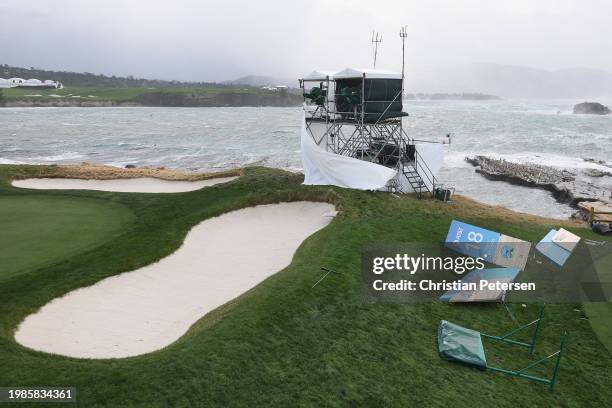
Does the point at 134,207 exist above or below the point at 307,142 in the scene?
below

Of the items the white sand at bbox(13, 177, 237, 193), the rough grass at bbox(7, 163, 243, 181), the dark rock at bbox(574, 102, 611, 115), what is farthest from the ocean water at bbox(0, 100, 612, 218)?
the dark rock at bbox(574, 102, 611, 115)

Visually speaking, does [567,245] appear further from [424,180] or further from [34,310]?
[34,310]

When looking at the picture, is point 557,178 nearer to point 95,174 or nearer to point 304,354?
point 95,174

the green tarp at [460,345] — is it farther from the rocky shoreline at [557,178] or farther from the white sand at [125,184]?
the rocky shoreline at [557,178]

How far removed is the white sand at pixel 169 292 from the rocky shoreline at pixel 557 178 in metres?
27.9

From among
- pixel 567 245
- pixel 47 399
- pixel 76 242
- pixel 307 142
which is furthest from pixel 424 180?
pixel 47 399

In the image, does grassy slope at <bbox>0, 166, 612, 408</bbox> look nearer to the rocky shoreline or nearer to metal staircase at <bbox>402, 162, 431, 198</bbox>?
metal staircase at <bbox>402, 162, 431, 198</bbox>

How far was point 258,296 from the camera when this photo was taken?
14.8 m

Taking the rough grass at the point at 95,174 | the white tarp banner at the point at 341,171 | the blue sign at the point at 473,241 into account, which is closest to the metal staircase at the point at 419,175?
the white tarp banner at the point at 341,171

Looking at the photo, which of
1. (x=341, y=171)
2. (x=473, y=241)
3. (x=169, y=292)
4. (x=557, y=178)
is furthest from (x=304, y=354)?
(x=557, y=178)

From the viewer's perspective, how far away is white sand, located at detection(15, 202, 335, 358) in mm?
13484

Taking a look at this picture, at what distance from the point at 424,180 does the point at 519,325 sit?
53.7ft

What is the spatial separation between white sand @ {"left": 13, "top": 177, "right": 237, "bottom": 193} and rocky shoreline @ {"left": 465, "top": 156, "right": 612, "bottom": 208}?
30004 mm

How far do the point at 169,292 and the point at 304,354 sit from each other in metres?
6.57
